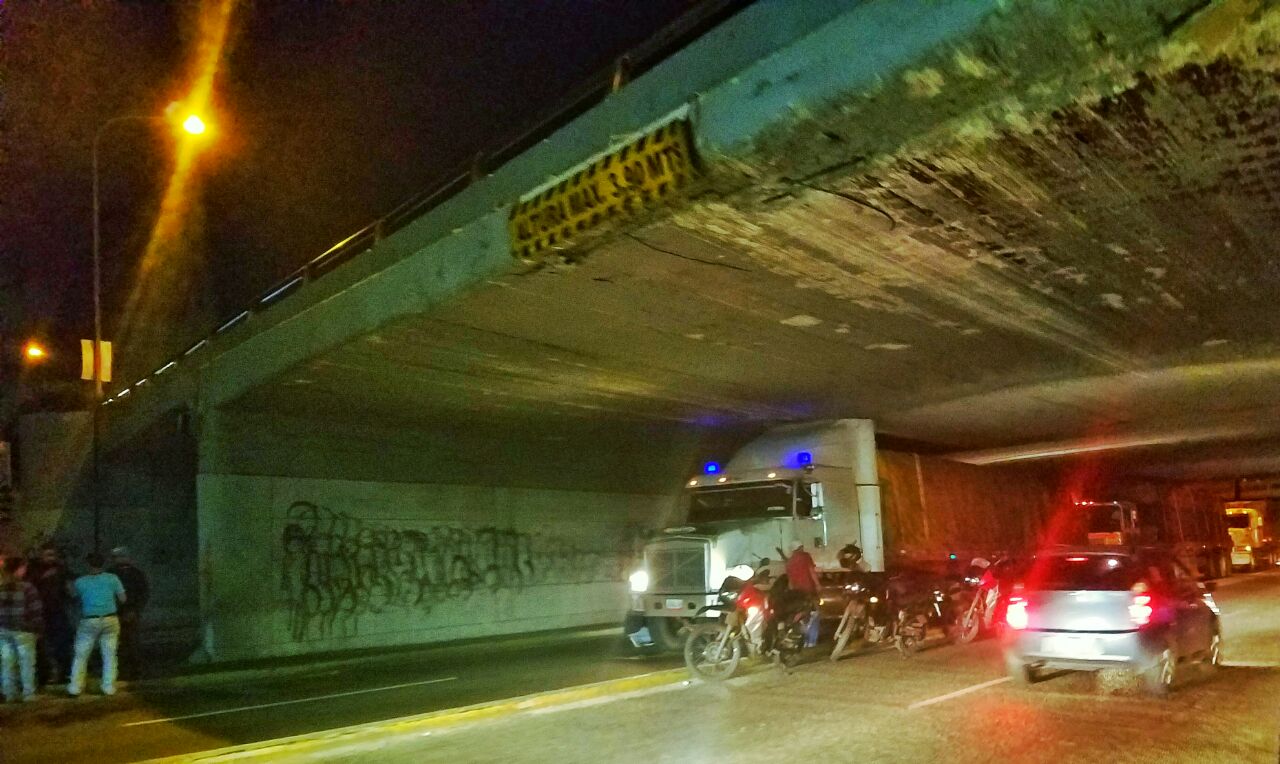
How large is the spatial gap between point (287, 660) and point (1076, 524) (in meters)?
20.7

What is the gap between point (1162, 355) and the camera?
1522 cm

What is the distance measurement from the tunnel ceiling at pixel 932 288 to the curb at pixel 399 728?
4.47 m

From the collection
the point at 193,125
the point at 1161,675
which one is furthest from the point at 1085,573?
the point at 193,125

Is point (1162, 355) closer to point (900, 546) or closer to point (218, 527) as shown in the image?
point (900, 546)

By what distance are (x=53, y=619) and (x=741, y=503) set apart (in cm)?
1054

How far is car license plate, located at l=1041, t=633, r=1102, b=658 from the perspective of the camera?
1078cm

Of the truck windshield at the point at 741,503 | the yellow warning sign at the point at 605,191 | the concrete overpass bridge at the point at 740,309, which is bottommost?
the truck windshield at the point at 741,503

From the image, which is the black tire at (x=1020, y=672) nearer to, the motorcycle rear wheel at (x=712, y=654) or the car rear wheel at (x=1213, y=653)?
the car rear wheel at (x=1213, y=653)

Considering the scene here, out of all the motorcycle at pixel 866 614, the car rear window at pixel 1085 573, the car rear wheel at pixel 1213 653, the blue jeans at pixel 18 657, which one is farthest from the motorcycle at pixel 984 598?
the blue jeans at pixel 18 657

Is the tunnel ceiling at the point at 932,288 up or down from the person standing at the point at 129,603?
up

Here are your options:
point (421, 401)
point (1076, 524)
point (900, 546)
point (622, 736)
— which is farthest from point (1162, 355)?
point (1076, 524)

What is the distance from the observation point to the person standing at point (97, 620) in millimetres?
13555

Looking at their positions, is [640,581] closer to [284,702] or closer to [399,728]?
[284,702]

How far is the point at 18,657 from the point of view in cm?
1353
